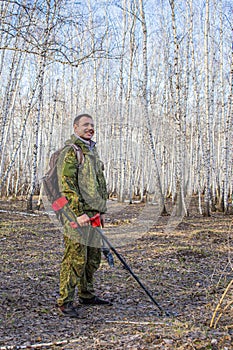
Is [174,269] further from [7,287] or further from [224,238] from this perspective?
[224,238]

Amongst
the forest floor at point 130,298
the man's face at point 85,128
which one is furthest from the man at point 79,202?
the forest floor at point 130,298

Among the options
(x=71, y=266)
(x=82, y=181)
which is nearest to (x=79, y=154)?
(x=82, y=181)

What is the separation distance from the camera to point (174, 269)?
245 inches

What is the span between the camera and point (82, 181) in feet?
13.0

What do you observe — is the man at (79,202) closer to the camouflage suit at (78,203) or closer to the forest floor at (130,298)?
the camouflage suit at (78,203)

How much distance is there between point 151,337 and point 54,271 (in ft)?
9.46

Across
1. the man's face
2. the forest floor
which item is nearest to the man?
the man's face

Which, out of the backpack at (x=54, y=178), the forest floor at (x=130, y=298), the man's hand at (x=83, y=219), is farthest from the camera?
the backpack at (x=54, y=178)

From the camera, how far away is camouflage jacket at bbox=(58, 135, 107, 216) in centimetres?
386

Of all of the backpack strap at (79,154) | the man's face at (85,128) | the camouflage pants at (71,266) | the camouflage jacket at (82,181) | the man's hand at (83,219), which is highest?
the man's face at (85,128)

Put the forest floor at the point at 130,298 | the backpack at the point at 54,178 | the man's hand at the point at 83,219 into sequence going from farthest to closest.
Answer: the backpack at the point at 54,178
the man's hand at the point at 83,219
the forest floor at the point at 130,298

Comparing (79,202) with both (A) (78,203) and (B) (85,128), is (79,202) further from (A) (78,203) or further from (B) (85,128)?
(B) (85,128)

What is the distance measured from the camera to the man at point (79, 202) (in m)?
3.86

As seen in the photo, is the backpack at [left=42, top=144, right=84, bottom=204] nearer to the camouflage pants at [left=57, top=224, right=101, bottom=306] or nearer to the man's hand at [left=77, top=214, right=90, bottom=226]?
the man's hand at [left=77, top=214, right=90, bottom=226]
